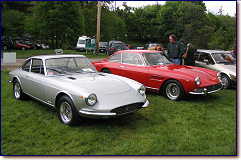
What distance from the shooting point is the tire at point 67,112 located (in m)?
3.98

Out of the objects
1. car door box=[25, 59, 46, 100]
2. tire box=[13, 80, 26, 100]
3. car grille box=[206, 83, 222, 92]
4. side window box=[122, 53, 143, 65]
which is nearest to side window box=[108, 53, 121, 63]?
side window box=[122, 53, 143, 65]

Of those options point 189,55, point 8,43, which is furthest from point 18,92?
point 8,43

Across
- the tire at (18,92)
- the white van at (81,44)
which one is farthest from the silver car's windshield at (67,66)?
the white van at (81,44)

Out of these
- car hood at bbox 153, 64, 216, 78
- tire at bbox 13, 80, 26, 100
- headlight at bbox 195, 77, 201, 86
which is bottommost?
tire at bbox 13, 80, 26, 100

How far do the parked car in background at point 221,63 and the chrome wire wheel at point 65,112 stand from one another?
5.95 m

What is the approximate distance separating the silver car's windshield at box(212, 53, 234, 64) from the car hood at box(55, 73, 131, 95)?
5.36 meters

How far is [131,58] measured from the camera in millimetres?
7031

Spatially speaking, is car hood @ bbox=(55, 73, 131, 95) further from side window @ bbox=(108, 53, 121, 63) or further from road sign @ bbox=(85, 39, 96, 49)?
road sign @ bbox=(85, 39, 96, 49)

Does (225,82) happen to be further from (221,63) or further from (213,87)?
(213,87)

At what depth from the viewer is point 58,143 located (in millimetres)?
3531

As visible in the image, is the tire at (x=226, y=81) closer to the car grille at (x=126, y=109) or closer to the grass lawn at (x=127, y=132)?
the grass lawn at (x=127, y=132)

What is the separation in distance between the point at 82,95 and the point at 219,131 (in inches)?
105

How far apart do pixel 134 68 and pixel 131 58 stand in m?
0.44

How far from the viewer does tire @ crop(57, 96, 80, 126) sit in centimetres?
398
